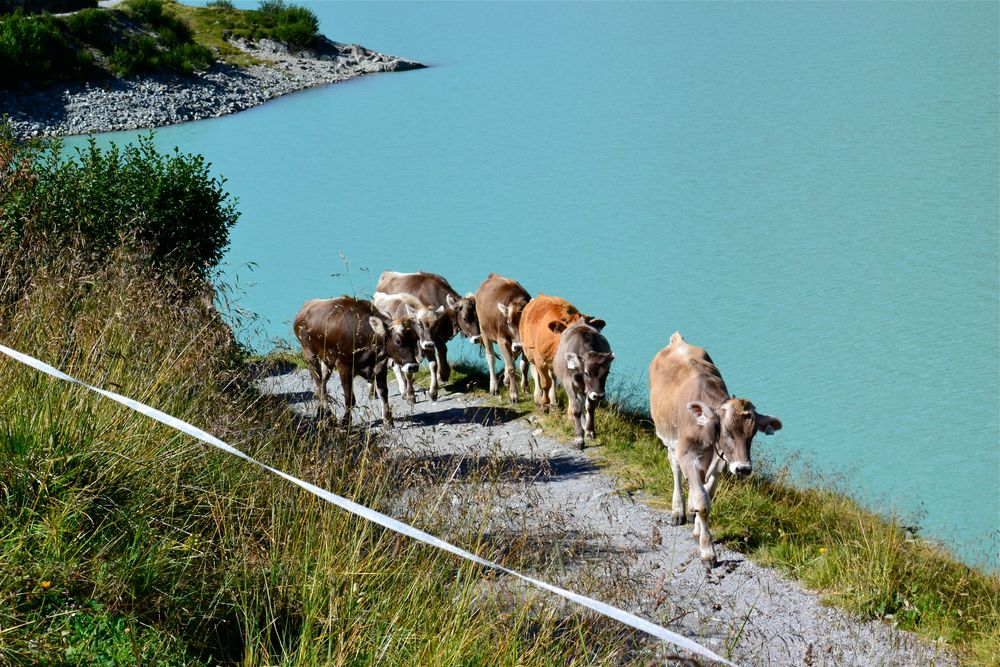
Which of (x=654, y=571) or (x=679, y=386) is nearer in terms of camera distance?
(x=654, y=571)

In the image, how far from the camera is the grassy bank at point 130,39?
130 ft

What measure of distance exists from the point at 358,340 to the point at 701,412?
5.02 metres

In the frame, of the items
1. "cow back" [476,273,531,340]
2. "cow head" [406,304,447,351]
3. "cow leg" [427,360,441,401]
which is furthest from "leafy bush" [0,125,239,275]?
"cow back" [476,273,531,340]

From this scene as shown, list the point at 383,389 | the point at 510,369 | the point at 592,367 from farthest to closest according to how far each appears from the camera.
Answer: the point at 510,369 → the point at 383,389 → the point at 592,367

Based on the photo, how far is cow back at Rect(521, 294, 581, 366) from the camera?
42.0ft

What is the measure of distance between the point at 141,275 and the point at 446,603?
456cm

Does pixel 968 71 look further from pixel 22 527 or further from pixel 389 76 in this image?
pixel 22 527

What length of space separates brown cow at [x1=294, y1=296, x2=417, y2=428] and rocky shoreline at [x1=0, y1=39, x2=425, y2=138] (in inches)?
992

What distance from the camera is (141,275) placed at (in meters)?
8.31

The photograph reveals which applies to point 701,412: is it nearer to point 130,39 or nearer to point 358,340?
point 358,340

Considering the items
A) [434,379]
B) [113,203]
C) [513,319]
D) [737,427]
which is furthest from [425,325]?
[737,427]

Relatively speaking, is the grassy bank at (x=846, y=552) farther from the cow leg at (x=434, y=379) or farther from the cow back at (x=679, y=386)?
the cow leg at (x=434, y=379)

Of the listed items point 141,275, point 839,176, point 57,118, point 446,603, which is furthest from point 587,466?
point 57,118

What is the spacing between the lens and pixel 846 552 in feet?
28.1
